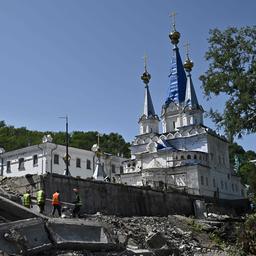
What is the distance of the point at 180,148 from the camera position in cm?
5156

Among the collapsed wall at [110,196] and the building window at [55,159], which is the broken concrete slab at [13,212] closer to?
the collapsed wall at [110,196]

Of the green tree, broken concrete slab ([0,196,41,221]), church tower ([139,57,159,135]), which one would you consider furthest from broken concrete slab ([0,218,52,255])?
the green tree

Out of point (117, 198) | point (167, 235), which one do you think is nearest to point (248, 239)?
point (167, 235)

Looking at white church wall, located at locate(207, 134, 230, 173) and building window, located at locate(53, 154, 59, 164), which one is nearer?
white church wall, located at locate(207, 134, 230, 173)

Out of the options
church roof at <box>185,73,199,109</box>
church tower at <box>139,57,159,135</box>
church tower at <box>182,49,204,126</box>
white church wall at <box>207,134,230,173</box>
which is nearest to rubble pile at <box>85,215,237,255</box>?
white church wall at <box>207,134,230,173</box>

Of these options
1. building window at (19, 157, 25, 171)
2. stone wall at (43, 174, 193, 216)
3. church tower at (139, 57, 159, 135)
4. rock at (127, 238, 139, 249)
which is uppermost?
church tower at (139, 57, 159, 135)

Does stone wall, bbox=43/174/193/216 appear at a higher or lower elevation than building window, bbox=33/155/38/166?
lower

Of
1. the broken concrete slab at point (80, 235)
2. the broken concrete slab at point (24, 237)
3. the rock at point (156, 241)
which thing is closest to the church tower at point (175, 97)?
the rock at point (156, 241)

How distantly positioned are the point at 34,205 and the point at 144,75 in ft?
136

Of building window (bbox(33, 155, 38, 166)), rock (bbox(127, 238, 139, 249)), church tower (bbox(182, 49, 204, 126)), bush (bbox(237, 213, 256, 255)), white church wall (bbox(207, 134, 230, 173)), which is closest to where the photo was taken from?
bush (bbox(237, 213, 256, 255))

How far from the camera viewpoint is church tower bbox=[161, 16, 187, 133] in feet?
182

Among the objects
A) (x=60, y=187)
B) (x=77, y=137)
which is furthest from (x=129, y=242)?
(x=77, y=137)

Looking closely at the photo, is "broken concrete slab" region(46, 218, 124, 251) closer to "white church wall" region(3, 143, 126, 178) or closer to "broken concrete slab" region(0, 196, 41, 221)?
"broken concrete slab" region(0, 196, 41, 221)

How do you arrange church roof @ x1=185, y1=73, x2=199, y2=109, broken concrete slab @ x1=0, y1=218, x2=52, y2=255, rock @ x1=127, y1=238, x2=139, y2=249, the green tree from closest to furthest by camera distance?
broken concrete slab @ x1=0, y1=218, x2=52, y2=255, rock @ x1=127, y1=238, x2=139, y2=249, church roof @ x1=185, y1=73, x2=199, y2=109, the green tree
